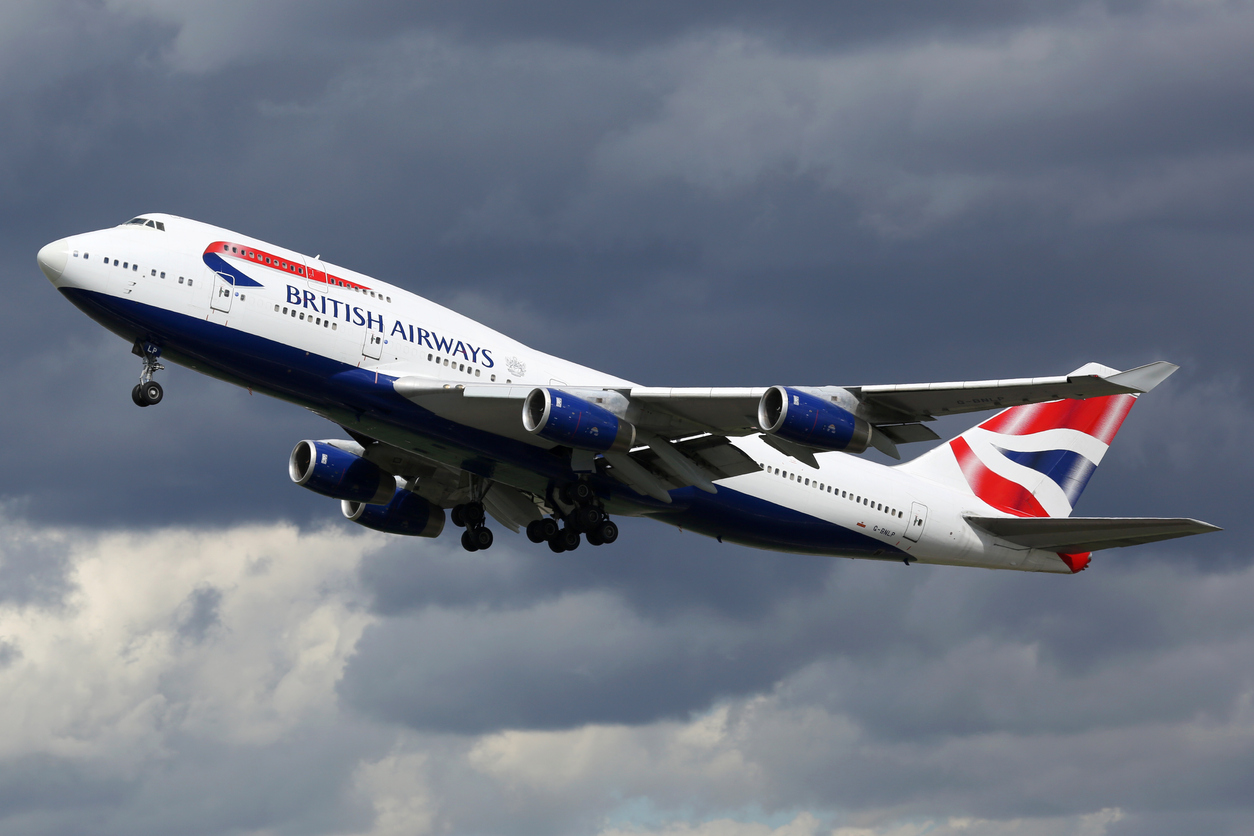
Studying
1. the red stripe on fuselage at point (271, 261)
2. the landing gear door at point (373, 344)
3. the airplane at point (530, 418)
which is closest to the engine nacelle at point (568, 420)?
the airplane at point (530, 418)

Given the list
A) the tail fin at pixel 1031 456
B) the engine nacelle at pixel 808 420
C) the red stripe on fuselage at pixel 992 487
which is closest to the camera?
the engine nacelle at pixel 808 420

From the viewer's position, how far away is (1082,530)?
47594mm

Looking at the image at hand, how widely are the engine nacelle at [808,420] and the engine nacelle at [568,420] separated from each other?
14.9 ft

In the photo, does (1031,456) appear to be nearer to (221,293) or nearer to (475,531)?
(475,531)

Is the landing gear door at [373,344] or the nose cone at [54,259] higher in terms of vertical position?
the nose cone at [54,259]

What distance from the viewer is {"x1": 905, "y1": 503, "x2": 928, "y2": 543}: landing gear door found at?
164ft

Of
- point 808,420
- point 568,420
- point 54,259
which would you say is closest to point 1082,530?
point 808,420

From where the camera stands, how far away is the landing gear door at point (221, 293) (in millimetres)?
38750

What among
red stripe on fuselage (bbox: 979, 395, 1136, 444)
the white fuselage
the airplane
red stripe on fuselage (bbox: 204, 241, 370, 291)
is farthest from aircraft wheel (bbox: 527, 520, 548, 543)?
red stripe on fuselage (bbox: 979, 395, 1136, 444)

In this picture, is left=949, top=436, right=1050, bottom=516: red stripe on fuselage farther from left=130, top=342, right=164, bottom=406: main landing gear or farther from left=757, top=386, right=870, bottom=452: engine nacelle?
left=130, top=342, right=164, bottom=406: main landing gear

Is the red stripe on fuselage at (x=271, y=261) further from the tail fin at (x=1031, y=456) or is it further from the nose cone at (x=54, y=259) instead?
the tail fin at (x=1031, y=456)

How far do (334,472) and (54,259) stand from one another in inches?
540

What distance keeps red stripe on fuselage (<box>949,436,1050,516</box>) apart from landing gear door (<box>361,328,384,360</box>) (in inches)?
949

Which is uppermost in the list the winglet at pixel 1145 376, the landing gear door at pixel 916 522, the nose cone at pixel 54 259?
the nose cone at pixel 54 259
